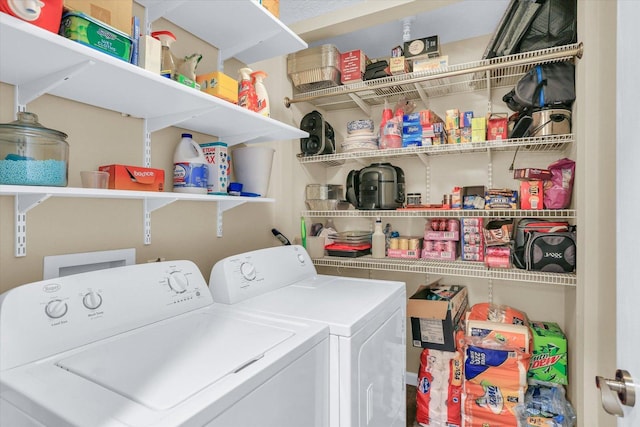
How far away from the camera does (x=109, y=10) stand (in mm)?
1087

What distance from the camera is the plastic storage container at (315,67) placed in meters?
2.44

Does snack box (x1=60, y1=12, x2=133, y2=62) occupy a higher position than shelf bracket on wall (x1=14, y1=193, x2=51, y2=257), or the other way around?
snack box (x1=60, y1=12, x2=133, y2=62)

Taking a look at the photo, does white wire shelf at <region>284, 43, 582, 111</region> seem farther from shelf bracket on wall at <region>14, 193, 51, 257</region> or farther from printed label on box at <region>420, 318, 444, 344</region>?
shelf bracket on wall at <region>14, 193, 51, 257</region>

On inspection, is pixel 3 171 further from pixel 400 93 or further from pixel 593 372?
pixel 593 372

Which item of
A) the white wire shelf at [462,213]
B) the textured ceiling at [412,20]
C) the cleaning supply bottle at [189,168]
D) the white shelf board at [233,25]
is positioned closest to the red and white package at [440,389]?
the white wire shelf at [462,213]

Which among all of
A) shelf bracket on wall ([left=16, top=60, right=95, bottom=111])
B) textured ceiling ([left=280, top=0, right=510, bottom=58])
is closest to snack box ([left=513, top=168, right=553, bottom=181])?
textured ceiling ([left=280, top=0, right=510, bottom=58])

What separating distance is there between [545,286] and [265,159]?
203cm

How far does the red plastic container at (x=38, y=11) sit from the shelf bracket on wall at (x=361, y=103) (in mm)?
1886

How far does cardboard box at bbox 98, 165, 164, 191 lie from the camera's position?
49.5 inches

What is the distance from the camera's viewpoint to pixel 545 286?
7.66 ft

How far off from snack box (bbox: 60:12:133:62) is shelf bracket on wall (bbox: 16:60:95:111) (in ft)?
0.21

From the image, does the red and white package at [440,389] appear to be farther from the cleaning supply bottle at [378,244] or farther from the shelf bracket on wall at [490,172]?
the shelf bracket on wall at [490,172]

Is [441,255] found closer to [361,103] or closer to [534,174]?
[534,174]

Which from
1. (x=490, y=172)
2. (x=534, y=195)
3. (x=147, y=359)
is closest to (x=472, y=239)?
(x=534, y=195)
